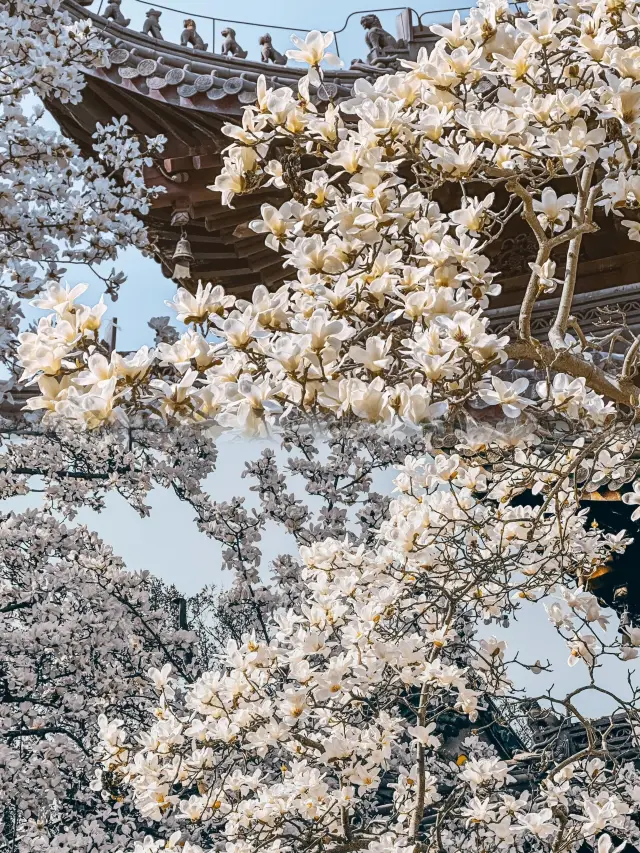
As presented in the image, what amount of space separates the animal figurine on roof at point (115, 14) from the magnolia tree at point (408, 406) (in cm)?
112

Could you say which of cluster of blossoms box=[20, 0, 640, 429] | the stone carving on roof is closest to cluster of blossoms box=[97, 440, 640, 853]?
cluster of blossoms box=[20, 0, 640, 429]

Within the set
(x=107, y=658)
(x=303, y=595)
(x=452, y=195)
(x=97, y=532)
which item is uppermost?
(x=452, y=195)

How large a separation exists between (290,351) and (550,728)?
302 centimetres

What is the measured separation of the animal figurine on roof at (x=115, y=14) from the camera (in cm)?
422

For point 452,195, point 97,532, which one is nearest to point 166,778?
point 97,532

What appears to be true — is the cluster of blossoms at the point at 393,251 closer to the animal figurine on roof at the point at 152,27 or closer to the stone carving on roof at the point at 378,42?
the stone carving on roof at the point at 378,42

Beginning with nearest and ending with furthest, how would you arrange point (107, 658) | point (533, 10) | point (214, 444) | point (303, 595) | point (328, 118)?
point (328, 118) → point (533, 10) → point (303, 595) → point (107, 658) → point (214, 444)

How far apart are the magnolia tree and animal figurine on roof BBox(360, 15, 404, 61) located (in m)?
0.79

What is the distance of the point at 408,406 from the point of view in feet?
3.87

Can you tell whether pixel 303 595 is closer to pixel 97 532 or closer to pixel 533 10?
pixel 97 532

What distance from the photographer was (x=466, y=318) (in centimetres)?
122

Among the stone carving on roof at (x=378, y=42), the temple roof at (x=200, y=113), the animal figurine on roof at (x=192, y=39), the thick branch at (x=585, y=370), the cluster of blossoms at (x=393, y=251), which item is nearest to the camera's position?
the cluster of blossoms at (x=393, y=251)

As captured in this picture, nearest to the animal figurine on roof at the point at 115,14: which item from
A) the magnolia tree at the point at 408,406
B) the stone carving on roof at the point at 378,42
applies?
the magnolia tree at the point at 408,406

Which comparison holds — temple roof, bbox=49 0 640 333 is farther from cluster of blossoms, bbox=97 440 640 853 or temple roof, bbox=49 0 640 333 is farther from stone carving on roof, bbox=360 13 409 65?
cluster of blossoms, bbox=97 440 640 853
